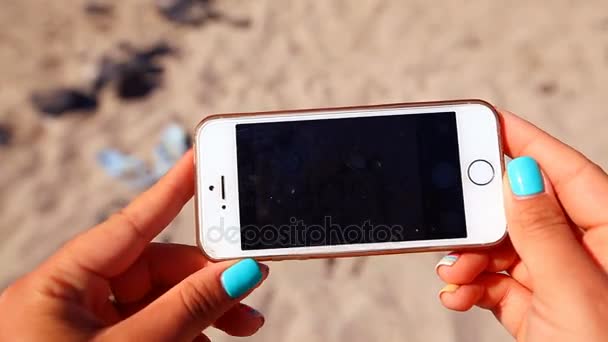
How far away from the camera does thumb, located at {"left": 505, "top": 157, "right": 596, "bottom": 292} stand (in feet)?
3.02

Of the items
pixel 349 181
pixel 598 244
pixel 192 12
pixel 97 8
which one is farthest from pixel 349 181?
pixel 97 8

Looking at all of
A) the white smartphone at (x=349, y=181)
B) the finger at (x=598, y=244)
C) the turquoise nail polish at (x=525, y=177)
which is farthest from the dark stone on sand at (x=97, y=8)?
the finger at (x=598, y=244)

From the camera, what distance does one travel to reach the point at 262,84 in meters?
1.98

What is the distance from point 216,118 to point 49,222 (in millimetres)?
894

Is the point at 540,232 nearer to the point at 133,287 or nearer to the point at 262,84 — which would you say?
the point at 133,287

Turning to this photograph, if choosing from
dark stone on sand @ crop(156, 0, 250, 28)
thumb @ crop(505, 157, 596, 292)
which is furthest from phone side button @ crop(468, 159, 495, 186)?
dark stone on sand @ crop(156, 0, 250, 28)


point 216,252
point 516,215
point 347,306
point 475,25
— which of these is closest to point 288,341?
point 347,306

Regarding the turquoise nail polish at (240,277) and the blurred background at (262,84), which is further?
the blurred background at (262,84)

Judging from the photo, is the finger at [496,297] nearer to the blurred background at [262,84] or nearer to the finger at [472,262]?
the finger at [472,262]

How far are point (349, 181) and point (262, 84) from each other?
36.0 inches

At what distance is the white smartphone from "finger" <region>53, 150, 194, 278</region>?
42 millimetres

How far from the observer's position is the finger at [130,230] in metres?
1.02

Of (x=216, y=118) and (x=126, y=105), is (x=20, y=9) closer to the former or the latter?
(x=126, y=105)

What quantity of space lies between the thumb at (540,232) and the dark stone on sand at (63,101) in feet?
4.95
